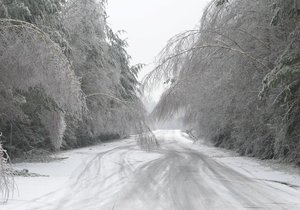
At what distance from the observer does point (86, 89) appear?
30391 mm

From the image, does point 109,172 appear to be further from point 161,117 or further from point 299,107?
→ point 299,107

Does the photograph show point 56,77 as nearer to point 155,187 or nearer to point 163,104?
point 155,187

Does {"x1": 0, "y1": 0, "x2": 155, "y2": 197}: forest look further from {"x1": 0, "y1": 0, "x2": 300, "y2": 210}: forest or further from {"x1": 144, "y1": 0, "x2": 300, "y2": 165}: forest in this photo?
{"x1": 144, "y1": 0, "x2": 300, "y2": 165}: forest

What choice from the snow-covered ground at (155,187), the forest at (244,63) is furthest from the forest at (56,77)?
the forest at (244,63)

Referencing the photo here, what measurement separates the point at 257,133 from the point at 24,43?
13.7 metres

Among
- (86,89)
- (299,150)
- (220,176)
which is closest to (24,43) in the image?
(220,176)

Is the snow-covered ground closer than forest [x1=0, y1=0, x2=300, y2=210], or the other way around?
the snow-covered ground

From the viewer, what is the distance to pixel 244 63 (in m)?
19.7

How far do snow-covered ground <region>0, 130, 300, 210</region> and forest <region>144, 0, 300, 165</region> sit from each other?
2158mm

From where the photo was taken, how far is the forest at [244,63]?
17.0 metres

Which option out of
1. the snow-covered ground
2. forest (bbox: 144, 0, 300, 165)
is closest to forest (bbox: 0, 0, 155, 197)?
the snow-covered ground

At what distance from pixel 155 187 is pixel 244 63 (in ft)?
26.4

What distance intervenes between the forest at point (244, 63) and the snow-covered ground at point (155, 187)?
2158 mm

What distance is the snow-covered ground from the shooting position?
1089 centimetres
